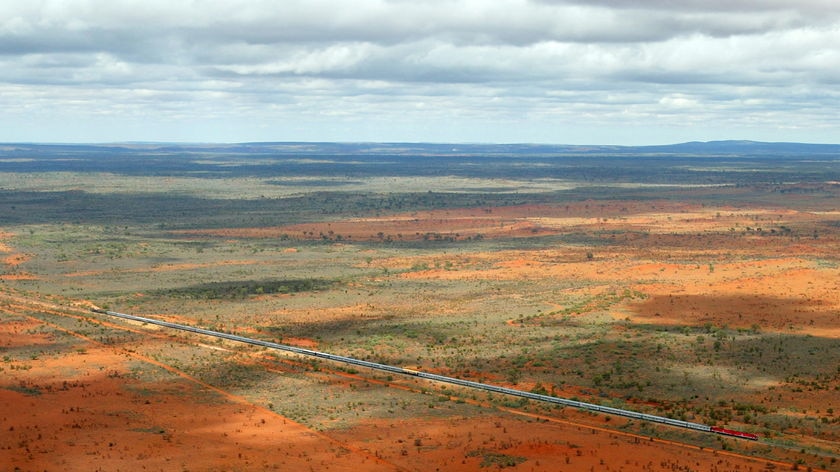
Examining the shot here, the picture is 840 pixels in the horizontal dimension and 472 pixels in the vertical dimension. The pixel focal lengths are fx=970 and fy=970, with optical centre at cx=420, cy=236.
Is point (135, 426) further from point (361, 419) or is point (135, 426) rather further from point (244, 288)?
point (244, 288)

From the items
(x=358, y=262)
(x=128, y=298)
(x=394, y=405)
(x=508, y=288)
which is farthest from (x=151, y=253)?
(x=394, y=405)

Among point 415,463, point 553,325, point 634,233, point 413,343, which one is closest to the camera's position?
point 415,463

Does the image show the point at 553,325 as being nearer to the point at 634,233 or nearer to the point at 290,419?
the point at 290,419

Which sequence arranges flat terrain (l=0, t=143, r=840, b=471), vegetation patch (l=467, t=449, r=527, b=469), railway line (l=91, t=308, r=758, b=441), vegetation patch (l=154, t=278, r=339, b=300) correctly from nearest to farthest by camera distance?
vegetation patch (l=467, t=449, r=527, b=469) < flat terrain (l=0, t=143, r=840, b=471) < railway line (l=91, t=308, r=758, b=441) < vegetation patch (l=154, t=278, r=339, b=300)

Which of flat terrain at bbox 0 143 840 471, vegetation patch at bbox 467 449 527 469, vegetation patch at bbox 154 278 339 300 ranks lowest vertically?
vegetation patch at bbox 154 278 339 300

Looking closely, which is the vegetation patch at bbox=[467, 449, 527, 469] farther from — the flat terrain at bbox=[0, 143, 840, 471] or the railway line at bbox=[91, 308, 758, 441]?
the railway line at bbox=[91, 308, 758, 441]

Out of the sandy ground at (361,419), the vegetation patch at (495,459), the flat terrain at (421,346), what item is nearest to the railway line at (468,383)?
the flat terrain at (421,346)

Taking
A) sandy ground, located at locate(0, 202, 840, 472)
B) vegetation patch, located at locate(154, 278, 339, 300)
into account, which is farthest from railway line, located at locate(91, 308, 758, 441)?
vegetation patch, located at locate(154, 278, 339, 300)

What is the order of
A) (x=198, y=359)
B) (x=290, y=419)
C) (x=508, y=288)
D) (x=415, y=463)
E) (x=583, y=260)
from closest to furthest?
(x=415, y=463)
(x=290, y=419)
(x=198, y=359)
(x=508, y=288)
(x=583, y=260)
